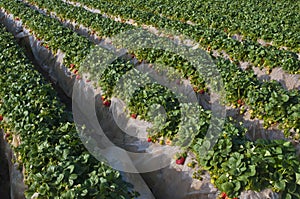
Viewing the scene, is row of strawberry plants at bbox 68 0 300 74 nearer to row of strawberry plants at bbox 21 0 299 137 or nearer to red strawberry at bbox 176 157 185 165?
row of strawberry plants at bbox 21 0 299 137

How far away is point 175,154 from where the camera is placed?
5.25 m

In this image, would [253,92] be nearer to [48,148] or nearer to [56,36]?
[48,148]

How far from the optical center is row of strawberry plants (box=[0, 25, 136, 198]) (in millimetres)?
3930

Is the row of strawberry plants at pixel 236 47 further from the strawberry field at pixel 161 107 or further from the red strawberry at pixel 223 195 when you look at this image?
the red strawberry at pixel 223 195

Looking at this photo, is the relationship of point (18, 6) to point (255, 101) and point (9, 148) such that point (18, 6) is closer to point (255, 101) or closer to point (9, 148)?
point (9, 148)

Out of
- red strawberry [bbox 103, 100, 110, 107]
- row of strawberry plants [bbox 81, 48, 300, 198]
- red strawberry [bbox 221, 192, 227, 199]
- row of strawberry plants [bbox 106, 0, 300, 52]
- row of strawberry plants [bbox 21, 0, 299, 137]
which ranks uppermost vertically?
row of strawberry plants [bbox 81, 48, 300, 198]

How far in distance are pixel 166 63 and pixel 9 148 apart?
448 cm

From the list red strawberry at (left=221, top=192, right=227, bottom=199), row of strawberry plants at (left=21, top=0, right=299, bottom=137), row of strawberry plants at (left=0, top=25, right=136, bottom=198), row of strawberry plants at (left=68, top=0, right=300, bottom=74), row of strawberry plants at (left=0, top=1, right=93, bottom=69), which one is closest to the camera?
row of strawberry plants at (left=0, top=25, right=136, bottom=198)

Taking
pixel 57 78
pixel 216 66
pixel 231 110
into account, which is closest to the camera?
pixel 231 110

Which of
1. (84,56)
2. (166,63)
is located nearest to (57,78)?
(84,56)

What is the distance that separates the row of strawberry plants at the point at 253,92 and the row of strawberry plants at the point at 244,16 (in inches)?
152

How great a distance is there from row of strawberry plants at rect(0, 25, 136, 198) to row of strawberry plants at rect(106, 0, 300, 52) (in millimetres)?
7759

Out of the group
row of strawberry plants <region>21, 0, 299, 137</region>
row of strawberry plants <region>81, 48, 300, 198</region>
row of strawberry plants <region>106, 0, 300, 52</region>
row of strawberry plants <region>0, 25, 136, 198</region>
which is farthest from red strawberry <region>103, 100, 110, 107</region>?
row of strawberry plants <region>106, 0, 300, 52</region>

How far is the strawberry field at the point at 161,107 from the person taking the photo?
167 inches
